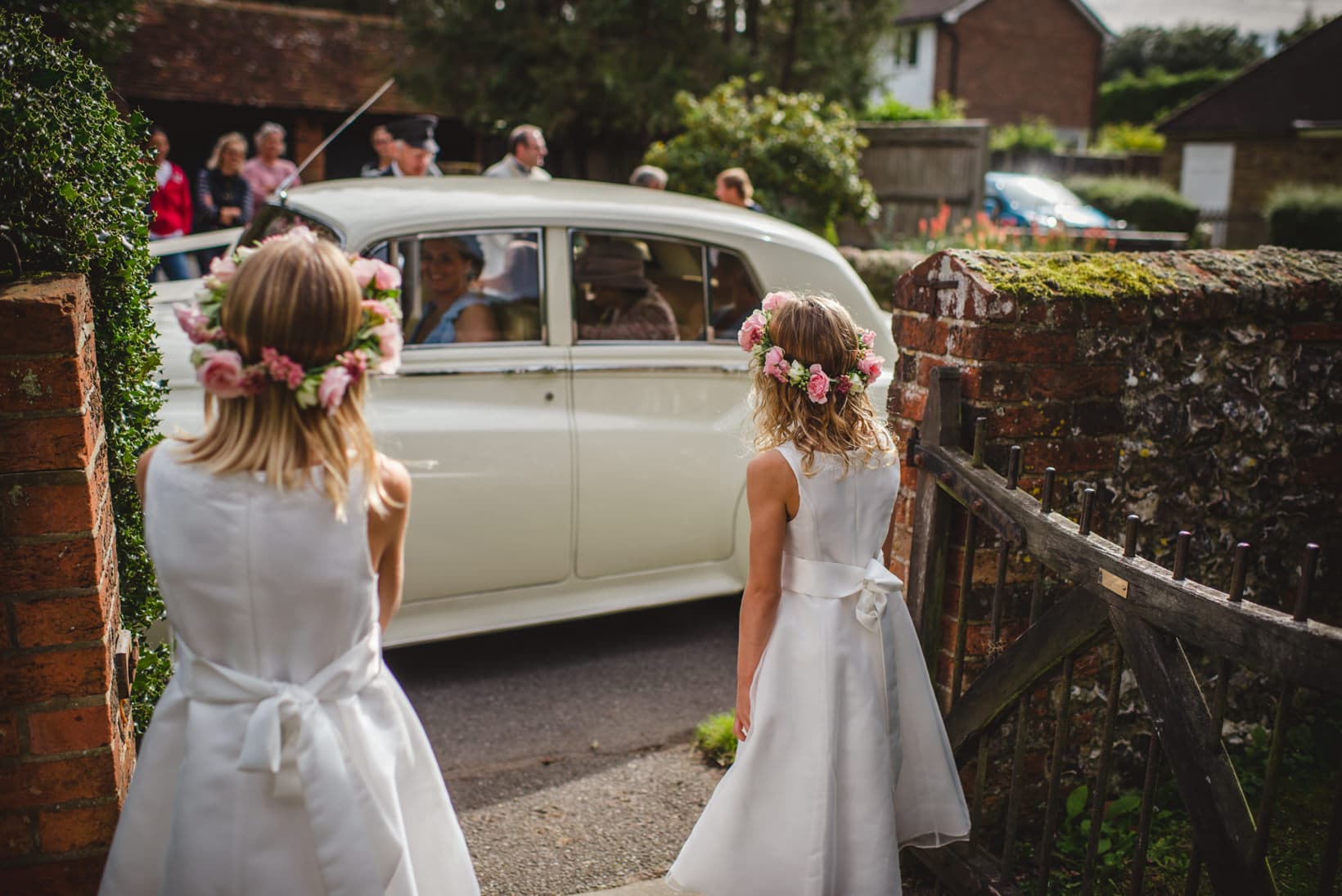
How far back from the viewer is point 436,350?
4.25 meters

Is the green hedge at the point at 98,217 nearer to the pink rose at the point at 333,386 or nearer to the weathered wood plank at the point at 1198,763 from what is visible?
the pink rose at the point at 333,386

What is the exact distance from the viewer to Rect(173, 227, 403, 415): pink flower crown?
1.81 m

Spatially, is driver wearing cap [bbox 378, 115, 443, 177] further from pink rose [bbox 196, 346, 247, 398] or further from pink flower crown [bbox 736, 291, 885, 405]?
pink rose [bbox 196, 346, 247, 398]

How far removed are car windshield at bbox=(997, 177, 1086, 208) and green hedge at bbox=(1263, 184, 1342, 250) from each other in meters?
3.78

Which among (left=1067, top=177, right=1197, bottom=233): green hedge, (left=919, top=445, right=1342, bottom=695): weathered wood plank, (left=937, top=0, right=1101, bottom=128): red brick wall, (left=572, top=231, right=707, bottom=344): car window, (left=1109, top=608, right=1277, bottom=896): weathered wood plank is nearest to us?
(left=919, top=445, right=1342, bottom=695): weathered wood plank

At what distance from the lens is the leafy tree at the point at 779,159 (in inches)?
432

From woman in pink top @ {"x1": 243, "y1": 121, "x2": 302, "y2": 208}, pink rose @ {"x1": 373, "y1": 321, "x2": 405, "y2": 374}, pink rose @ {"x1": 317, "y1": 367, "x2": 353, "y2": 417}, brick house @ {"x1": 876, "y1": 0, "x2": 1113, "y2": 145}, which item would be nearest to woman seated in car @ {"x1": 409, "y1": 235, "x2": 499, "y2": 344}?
pink rose @ {"x1": 373, "y1": 321, "x2": 405, "y2": 374}

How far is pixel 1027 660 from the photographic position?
2803mm

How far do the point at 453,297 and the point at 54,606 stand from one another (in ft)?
8.29

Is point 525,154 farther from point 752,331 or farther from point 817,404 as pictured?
point 817,404

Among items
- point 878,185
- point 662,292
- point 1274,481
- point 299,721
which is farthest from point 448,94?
point 299,721

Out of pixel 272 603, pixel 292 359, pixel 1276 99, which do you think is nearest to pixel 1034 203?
A: pixel 1276 99

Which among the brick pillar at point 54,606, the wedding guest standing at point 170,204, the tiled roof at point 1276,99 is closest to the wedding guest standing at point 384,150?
the wedding guest standing at point 170,204

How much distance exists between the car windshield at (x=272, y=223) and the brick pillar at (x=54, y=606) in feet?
8.08
